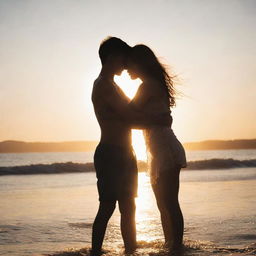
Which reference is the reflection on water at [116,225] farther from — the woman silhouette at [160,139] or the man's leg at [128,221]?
the woman silhouette at [160,139]

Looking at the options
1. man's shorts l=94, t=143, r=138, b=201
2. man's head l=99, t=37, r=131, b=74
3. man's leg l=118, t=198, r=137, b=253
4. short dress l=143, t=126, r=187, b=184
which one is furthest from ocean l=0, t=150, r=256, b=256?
Answer: man's head l=99, t=37, r=131, b=74

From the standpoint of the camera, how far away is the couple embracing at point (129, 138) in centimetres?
385

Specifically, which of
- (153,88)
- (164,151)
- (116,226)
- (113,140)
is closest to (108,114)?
(113,140)

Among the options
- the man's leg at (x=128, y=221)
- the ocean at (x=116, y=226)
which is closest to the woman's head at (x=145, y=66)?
the man's leg at (x=128, y=221)

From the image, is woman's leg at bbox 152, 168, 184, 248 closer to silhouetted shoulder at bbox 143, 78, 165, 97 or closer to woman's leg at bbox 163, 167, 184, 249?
woman's leg at bbox 163, 167, 184, 249

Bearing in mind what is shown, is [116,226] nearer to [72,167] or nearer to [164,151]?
[164,151]

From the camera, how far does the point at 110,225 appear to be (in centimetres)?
621

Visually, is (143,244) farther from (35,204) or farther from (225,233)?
(35,204)

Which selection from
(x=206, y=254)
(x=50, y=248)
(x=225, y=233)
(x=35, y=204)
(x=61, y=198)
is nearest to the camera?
(x=206, y=254)

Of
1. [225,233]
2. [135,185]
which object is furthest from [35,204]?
[135,185]

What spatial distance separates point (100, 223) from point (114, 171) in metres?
0.49

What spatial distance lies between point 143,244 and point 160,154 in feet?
3.76

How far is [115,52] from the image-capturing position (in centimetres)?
390

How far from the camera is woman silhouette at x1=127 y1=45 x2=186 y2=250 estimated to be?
12.8 feet
